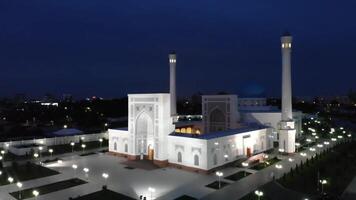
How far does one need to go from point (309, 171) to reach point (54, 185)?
20.4 meters

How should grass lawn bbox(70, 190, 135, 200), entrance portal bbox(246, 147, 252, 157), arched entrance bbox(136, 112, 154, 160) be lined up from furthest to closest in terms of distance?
1. entrance portal bbox(246, 147, 252, 157)
2. arched entrance bbox(136, 112, 154, 160)
3. grass lawn bbox(70, 190, 135, 200)

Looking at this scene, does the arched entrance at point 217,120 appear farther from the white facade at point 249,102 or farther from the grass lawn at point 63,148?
the white facade at point 249,102

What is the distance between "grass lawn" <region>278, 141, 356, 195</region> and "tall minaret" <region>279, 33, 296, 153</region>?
13.9 feet

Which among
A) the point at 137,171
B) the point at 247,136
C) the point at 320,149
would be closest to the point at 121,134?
the point at 137,171

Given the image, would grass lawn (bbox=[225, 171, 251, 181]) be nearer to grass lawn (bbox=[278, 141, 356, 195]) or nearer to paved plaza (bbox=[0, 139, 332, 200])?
paved plaza (bbox=[0, 139, 332, 200])

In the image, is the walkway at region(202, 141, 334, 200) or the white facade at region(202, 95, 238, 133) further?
the white facade at region(202, 95, 238, 133)

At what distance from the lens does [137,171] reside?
2603cm

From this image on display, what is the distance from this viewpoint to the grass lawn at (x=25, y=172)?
23656 millimetres

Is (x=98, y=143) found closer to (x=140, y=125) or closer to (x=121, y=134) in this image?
(x=121, y=134)

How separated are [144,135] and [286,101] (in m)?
17.8

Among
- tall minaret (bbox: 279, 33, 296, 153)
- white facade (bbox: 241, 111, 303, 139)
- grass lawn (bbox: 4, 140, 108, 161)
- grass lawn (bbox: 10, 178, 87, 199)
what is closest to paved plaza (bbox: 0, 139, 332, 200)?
grass lawn (bbox: 10, 178, 87, 199)

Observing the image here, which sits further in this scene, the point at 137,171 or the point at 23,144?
the point at 23,144

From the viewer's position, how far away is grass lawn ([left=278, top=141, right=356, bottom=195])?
20581 millimetres

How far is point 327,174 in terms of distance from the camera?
23031mm
